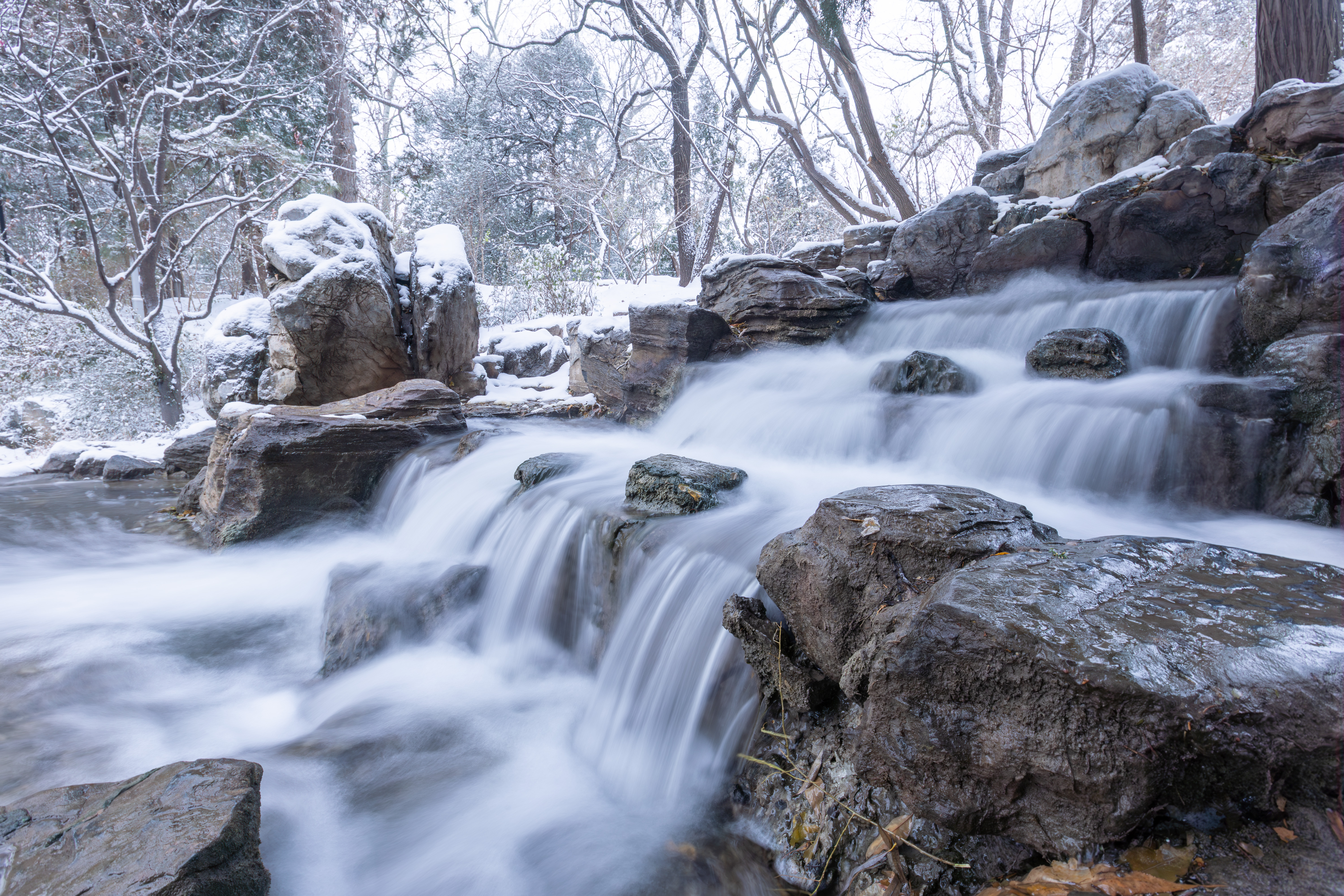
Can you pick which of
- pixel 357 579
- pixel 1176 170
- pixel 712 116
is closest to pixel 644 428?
pixel 357 579

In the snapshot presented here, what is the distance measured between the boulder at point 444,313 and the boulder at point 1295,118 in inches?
343

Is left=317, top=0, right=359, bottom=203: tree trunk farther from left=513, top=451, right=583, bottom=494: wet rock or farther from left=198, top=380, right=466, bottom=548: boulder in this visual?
left=513, top=451, right=583, bottom=494: wet rock

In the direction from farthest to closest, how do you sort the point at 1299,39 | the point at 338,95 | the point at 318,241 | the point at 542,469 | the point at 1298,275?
the point at 338,95 → the point at 318,241 → the point at 1299,39 → the point at 542,469 → the point at 1298,275

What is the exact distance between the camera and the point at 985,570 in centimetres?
175

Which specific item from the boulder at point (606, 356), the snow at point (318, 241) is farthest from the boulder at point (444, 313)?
the boulder at point (606, 356)

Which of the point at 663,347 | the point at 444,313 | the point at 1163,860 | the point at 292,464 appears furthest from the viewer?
the point at 444,313

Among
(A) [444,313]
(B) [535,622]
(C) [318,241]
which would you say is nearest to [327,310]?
(C) [318,241]

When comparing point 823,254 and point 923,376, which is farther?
point 823,254

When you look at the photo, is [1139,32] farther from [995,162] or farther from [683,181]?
[683,181]

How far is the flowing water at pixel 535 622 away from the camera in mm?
2377

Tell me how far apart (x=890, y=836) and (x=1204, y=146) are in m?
6.74

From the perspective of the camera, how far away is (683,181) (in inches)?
531

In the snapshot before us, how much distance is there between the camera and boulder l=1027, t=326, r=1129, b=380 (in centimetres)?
445

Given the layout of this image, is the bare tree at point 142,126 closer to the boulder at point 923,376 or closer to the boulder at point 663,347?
the boulder at point 663,347
